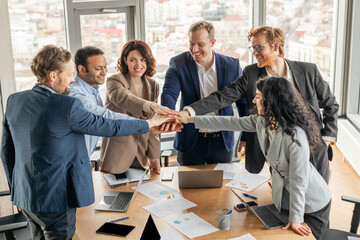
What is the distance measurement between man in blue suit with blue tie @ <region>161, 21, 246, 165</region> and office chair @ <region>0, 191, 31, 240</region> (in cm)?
135

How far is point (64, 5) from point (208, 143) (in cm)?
296

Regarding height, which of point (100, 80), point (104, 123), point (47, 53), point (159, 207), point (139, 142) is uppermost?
point (47, 53)

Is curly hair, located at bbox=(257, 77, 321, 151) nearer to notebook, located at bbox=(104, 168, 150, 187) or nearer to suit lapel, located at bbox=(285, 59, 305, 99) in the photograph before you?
suit lapel, located at bbox=(285, 59, 305, 99)

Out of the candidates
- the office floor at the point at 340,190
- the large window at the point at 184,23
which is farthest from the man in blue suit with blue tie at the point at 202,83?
the large window at the point at 184,23

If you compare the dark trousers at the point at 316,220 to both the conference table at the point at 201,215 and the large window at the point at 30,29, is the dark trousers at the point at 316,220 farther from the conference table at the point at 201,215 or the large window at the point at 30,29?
the large window at the point at 30,29

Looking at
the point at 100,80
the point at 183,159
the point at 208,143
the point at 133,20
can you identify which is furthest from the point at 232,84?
the point at 133,20

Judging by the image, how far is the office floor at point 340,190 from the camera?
4.04m

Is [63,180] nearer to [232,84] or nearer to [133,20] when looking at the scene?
[232,84]

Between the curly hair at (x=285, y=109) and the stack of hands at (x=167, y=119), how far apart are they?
83 centimetres

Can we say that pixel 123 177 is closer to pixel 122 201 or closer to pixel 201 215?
pixel 122 201

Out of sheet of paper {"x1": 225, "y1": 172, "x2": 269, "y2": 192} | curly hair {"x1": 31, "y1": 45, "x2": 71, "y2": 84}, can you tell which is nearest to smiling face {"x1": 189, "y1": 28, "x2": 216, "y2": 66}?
sheet of paper {"x1": 225, "y1": 172, "x2": 269, "y2": 192}

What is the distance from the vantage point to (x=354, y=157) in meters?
5.16

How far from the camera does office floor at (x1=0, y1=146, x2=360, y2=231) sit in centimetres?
404

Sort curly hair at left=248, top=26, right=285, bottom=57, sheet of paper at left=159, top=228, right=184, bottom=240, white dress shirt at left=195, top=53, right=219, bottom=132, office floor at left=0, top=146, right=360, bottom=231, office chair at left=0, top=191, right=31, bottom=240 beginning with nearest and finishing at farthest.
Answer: sheet of paper at left=159, top=228, right=184, bottom=240 → office chair at left=0, top=191, right=31, bottom=240 → curly hair at left=248, top=26, right=285, bottom=57 → white dress shirt at left=195, top=53, right=219, bottom=132 → office floor at left=0, top=146, right=360, bottom=231
